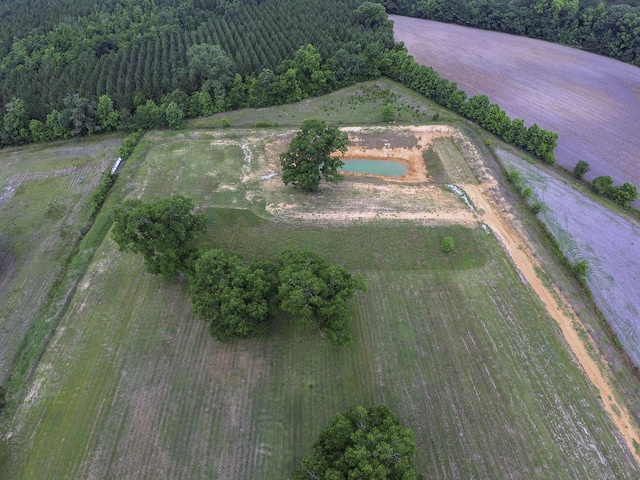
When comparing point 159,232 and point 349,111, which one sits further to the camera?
point 349,111

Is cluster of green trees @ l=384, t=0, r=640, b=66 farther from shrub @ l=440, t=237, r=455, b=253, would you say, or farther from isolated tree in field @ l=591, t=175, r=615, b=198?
shrub @ l=440, t=237, r=455, b=253

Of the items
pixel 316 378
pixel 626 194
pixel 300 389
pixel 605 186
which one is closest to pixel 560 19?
pixel 605 186

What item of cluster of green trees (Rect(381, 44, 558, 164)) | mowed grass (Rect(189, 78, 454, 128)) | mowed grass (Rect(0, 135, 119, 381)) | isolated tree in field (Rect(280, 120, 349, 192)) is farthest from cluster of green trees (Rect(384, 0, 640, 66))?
mowed grass (Rect(0, 135, 119, 381))

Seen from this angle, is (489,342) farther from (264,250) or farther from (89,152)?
(89,152)

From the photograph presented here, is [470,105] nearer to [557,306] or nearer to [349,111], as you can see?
[349,111]

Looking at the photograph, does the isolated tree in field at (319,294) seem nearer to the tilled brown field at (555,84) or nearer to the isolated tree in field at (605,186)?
the isolated tree in field at (605,186)
